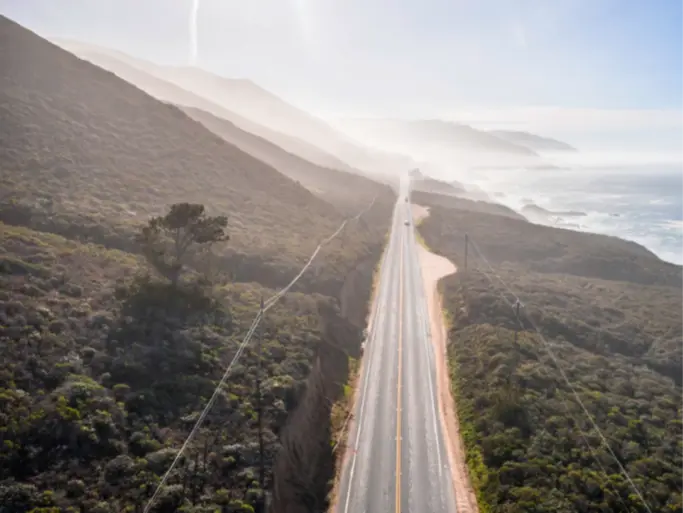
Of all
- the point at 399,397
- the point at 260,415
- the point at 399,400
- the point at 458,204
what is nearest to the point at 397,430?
the point at 399,400

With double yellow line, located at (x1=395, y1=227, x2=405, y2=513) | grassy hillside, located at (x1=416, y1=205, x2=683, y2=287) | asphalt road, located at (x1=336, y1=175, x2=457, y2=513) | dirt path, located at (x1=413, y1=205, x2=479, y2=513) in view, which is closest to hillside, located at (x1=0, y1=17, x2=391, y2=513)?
asphalt road, located at (x1=336, y1=175, x2=457, y2=513)

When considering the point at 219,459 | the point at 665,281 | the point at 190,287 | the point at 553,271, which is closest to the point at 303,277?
the point at 190,287

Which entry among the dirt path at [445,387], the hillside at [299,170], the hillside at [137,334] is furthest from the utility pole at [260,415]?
the hillside at [299,170]

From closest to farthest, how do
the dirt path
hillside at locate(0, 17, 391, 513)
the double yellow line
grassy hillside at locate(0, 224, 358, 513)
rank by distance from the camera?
grassy hillside at locate(0, 224, 358, 513) < hillside at locate(0, 17, 391, 513) < the double yellow line < the dirt path

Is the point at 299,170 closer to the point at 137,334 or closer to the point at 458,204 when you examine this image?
the point at 458,204

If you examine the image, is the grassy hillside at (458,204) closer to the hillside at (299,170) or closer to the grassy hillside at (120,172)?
the hillside at (299,170)

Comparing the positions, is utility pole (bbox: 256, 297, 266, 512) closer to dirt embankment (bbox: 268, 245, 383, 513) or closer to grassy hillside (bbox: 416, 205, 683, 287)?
dirt embankment (bbox: 268, 245, 383, 513)
